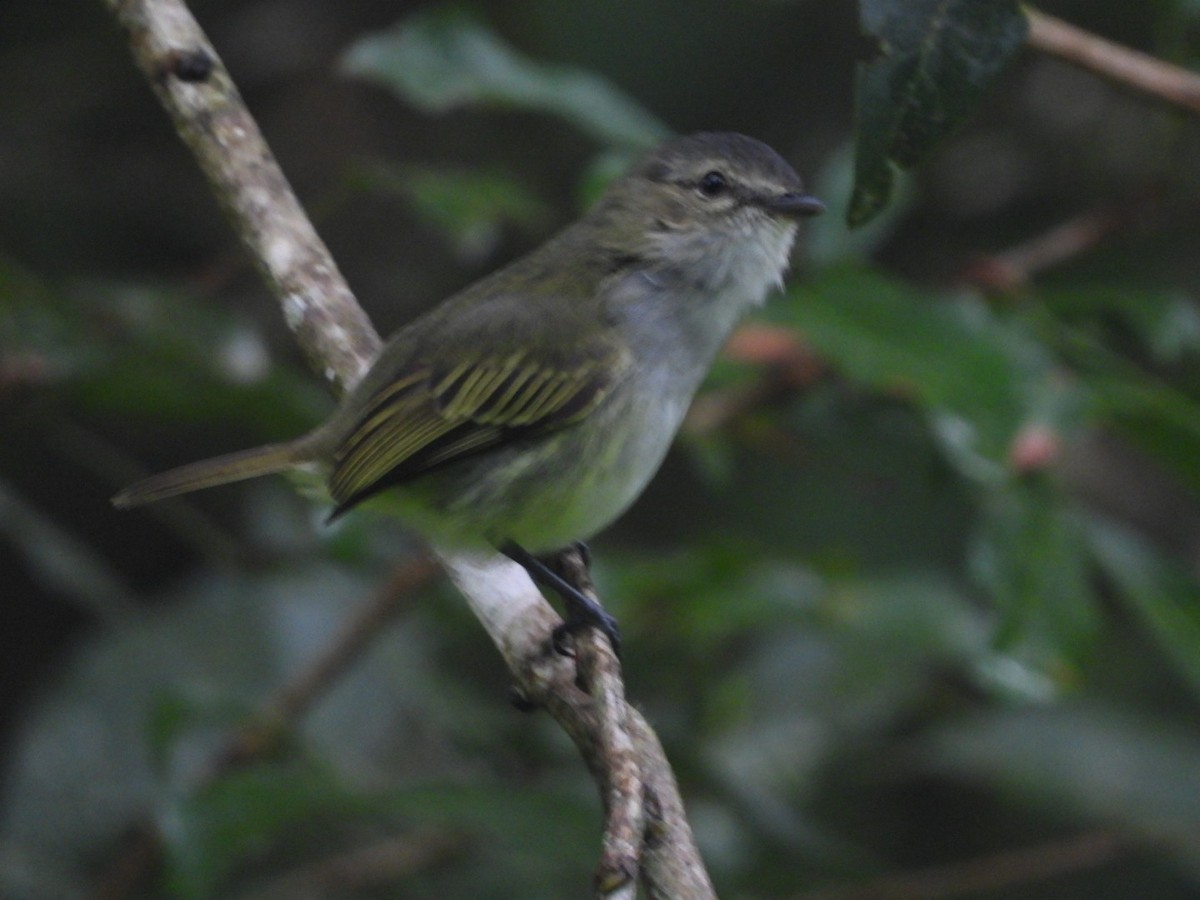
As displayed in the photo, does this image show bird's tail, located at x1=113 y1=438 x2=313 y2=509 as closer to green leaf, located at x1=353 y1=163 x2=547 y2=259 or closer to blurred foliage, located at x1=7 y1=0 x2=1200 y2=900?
blurred foliage, located at x1=7 y1=0 x2=1200 y2=900

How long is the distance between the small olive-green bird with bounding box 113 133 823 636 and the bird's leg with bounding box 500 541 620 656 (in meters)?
0.02

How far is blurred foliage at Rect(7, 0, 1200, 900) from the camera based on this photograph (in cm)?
313

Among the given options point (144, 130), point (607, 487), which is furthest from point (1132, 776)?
point (144, 130)

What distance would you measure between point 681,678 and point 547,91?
57.8 inches

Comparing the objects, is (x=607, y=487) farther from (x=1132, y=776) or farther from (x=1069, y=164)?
(x=1069, y=164)

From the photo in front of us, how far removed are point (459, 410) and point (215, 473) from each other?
0.47 m

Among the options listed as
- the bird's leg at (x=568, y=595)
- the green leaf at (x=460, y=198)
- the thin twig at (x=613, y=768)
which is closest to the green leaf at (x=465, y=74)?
the green leaf at (x=460, y=198)

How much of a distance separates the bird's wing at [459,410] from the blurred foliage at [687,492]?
1.78 ft

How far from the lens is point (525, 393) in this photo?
2852mm

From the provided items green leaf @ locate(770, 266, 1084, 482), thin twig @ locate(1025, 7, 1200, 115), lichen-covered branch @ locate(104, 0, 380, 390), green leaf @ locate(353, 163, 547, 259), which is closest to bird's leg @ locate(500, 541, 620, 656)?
lichen-covered branch @ locate(104, 0, 380, 390)

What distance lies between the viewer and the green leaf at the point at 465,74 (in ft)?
11.3

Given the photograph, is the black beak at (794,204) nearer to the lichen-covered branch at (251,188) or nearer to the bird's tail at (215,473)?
the lichen-covered branch at (251,188)

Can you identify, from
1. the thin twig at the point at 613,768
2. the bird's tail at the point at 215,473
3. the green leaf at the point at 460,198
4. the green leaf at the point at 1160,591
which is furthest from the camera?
the green leaf at the point at 460,198

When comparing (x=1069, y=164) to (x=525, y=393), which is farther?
(x=1069, y=164)
